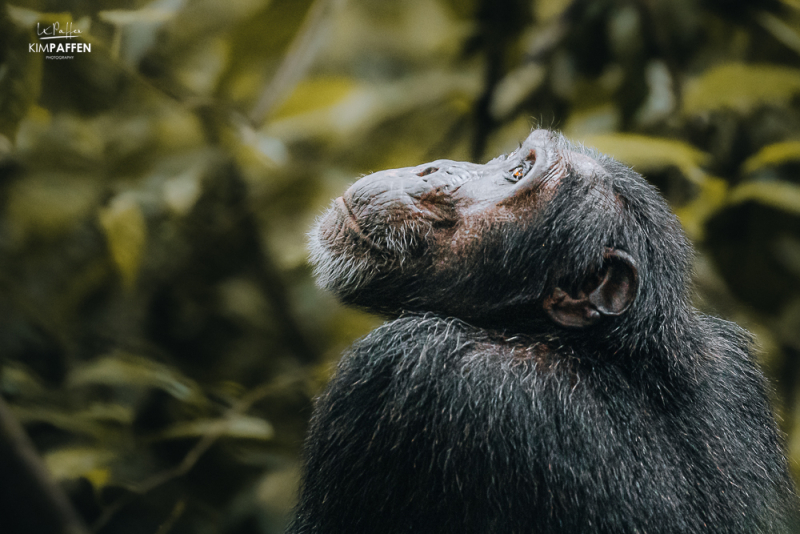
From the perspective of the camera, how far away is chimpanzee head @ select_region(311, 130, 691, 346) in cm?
235

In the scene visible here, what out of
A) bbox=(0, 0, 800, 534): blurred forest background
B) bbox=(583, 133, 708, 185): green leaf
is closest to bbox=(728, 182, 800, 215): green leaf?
bbox=(0, 0, 800, 534): blurred forest background

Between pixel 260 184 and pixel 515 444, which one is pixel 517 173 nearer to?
pixel 515 444

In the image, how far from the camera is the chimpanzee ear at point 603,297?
2.29 m

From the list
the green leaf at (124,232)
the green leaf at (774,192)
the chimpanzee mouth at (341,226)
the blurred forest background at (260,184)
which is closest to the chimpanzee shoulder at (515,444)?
the chimpanzee mouth at (341,226)

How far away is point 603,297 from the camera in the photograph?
2.30m

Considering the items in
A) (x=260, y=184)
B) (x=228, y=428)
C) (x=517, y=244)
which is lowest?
(x=228, y=428)

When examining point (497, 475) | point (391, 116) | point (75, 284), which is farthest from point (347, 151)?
point (497, 475)

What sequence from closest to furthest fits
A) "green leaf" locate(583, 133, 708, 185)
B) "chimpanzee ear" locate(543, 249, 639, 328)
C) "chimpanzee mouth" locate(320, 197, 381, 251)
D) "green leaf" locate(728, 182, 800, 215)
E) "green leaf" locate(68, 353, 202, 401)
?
1. "chimpanzee ear" locate(543, 249, 639, 328)
2. "chimpanzee mouth" locate(320, 197, 381, 251)
3. "green leaf" locate(68, 353, 202, 401)
4. "green leaf" locate(583, 133, 708, 185)
5. "green leaf" locate(728, 182, 800, 215)

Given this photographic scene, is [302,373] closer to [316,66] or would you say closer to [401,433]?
[401,433]

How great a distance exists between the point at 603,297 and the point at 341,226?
42.5 inches

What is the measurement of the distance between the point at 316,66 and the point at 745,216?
193 inches
